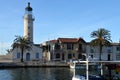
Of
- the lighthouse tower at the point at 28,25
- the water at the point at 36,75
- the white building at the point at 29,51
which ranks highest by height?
the lighthouse tower at the point at 28,25

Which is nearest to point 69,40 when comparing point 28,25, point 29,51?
point 28,25

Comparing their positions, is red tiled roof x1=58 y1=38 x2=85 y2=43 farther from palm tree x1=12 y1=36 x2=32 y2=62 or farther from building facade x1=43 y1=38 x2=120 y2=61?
Answer: palm tree x1=12 y1=36 x2=32 y2=62

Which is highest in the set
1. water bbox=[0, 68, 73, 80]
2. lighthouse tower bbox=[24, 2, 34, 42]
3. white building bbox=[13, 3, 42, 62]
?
lighthouse tower bbox=[24, 2, 34, 42]

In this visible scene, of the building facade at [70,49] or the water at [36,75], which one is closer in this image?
the water at [36,75]

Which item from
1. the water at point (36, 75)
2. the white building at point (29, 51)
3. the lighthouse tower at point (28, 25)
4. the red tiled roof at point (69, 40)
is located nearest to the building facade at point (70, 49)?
the red tiled roof at point (69, 40)

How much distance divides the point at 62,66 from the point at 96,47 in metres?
24.6

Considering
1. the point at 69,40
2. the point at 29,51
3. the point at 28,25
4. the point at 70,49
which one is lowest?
the point at 29,51

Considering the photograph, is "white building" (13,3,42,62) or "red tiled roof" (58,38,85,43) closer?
"white building" (13,3,42,62)

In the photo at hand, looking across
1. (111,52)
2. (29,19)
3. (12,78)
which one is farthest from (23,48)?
(12,78)

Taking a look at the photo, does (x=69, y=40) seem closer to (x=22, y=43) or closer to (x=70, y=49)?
(x=70, y=49)

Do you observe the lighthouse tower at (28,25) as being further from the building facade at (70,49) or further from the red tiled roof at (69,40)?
the red tiled roof at (69,40)

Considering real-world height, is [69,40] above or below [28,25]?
below

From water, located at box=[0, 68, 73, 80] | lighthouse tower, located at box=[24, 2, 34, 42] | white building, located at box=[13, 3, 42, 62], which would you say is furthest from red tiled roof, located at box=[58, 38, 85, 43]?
water, located at box=[0, 68, 73, 80]

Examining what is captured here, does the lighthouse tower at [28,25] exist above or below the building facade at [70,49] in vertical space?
above
